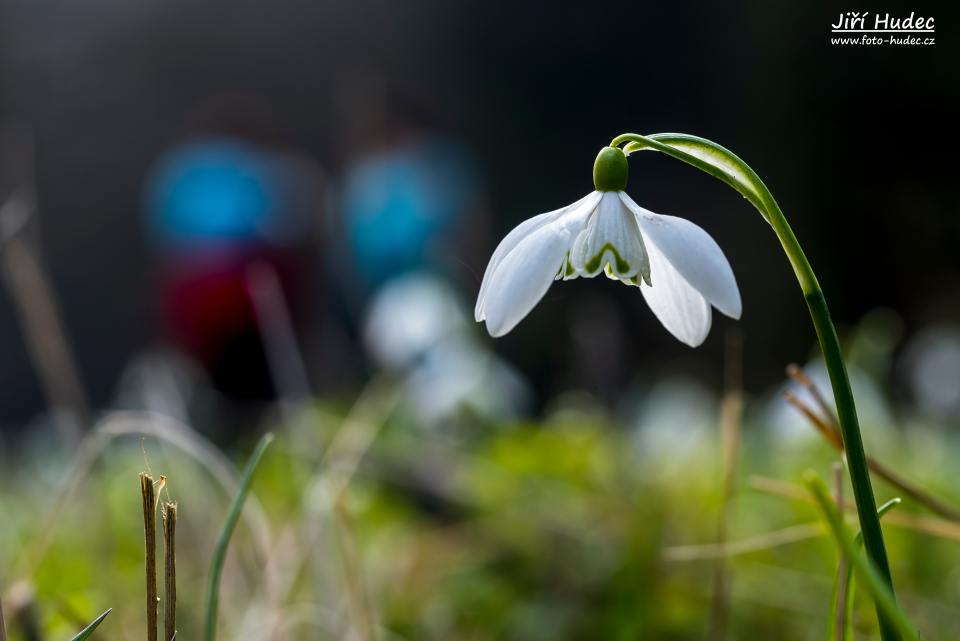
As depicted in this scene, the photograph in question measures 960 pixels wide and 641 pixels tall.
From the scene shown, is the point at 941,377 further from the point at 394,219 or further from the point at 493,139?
the point at 493,139

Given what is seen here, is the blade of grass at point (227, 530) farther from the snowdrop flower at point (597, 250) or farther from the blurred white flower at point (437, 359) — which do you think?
the blurred white flower at point (437, 359)

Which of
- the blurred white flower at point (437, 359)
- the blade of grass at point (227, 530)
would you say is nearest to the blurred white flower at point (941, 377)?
the blurred white flower at point (437, 359)

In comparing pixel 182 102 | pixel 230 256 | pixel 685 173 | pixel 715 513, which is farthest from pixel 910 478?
pixel 182 102

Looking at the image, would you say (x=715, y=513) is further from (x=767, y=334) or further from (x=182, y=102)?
(x=182, y=102)

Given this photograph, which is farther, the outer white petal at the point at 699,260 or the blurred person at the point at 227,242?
the blurred person at the point at 227,242

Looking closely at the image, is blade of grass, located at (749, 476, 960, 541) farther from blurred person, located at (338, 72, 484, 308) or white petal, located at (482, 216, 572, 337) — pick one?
blurred person, located at (338, 72, 484, 308)

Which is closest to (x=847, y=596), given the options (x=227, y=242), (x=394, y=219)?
(x=394, y=219)

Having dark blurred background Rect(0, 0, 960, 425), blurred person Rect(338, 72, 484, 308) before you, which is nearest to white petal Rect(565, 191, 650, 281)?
dark blurred background Rect(0, 0, 960, 425)
